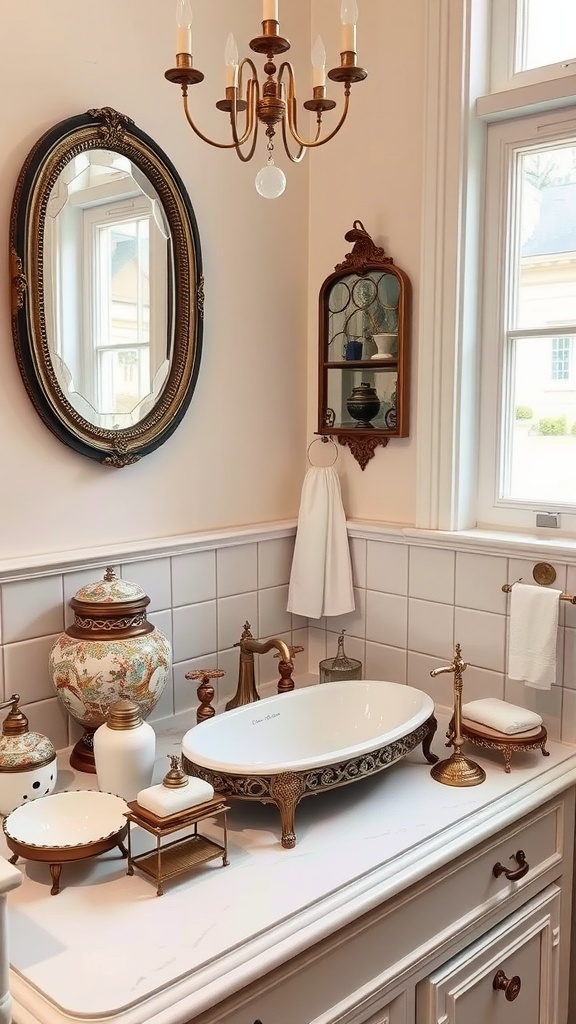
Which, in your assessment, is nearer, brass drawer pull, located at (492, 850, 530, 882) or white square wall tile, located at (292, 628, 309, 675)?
brass drawer pull, located at (492, 850, 530, 882)

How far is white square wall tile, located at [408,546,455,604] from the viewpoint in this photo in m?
2.08

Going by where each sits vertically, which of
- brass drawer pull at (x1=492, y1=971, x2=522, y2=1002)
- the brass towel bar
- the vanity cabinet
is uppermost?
the brass towel bar

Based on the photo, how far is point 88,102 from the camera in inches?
71.2

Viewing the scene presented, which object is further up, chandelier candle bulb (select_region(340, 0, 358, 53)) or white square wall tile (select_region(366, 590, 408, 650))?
Result: chandelier candle bulb (select_region(340, 0, 358, 53))

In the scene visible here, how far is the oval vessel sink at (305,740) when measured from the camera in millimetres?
1480

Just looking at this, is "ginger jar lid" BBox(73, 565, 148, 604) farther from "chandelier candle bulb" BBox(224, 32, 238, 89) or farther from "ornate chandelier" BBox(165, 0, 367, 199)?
"chandelier candle bulb" BBox(224, 32, 238, 89)

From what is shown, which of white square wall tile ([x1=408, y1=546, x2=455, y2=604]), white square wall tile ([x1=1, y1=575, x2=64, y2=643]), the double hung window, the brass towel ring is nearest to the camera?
white square wall tile ([x1=1, y1=575, x2=64, y2=643])

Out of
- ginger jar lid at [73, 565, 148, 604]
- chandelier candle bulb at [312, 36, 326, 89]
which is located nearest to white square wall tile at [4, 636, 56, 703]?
ginger jar lid at [73, 565, 148, 604]

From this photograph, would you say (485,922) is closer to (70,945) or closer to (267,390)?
(70,945)

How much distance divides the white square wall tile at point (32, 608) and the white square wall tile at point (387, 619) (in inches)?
30.9

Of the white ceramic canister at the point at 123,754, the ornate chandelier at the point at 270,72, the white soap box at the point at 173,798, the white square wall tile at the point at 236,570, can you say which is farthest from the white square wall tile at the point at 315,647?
the ornate chandelier at the point at 270,72

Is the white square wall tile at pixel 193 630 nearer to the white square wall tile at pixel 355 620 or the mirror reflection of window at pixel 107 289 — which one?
the white square wall tile at pixel 355 620

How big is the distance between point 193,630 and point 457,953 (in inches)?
34.5

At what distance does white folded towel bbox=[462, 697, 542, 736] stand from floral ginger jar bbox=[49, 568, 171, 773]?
2.01ft
